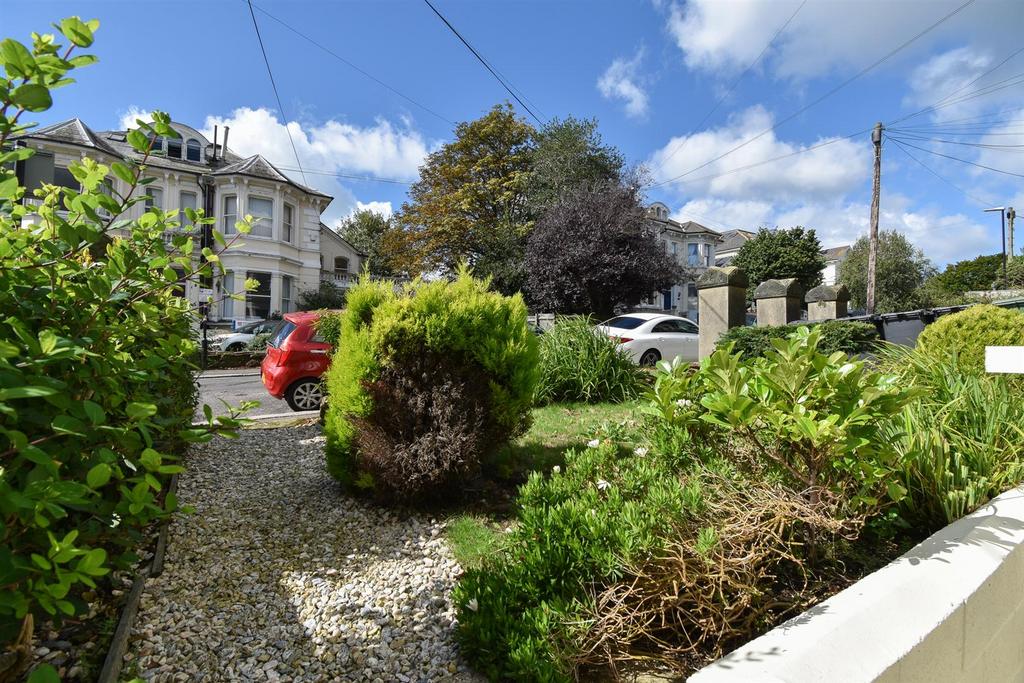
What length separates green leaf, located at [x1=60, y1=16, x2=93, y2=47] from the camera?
1.16 m

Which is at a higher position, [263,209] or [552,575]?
[263,209]

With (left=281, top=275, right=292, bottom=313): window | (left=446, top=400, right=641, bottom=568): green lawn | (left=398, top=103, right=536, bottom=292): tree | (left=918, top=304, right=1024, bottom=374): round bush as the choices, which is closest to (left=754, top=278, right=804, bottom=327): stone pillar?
(left=918, top=304, right=1024, bottom=374): round bush

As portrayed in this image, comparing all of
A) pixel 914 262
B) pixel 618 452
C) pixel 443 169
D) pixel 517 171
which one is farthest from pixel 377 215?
pixel 618 452

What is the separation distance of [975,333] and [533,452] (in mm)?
4504

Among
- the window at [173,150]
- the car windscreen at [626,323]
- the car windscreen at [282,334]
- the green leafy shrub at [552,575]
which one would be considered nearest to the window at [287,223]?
the window at [173,150]

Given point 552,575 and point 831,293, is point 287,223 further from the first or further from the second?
point 552,575

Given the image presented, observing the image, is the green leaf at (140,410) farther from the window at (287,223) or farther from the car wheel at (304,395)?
the window at (287,223)

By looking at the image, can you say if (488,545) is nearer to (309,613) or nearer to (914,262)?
(309,613)

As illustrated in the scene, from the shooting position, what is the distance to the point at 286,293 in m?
24.1

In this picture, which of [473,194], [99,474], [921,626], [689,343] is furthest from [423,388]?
[473,194]

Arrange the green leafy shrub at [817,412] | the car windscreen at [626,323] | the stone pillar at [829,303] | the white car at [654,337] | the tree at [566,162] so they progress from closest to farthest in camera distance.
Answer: the green leafy shrub at [817,412], the stone pillar at [829,303], the white car at [654,337], the car windscreen at [626,323], the tree at [566,162]

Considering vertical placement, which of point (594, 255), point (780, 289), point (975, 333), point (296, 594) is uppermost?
point (594, 255)

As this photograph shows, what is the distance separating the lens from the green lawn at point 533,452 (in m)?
2.97

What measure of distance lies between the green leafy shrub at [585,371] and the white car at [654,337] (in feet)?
11.5
